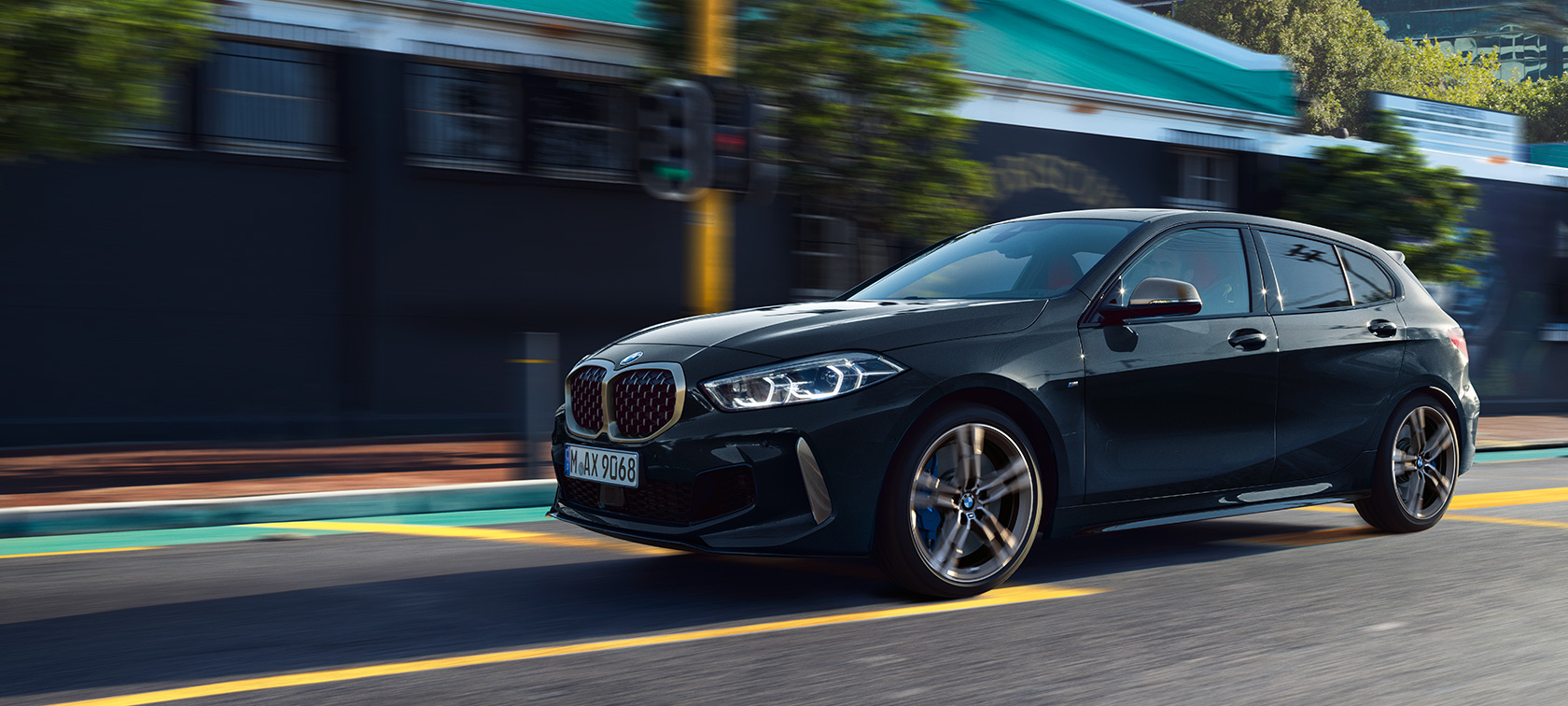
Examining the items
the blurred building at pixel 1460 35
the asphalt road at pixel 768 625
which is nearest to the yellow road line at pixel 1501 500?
the asphalt road at pixel 768 625

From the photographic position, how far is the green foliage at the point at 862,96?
485 inches

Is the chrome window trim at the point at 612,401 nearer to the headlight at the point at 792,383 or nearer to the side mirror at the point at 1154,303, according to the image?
→ the headlight at the point at 792,383

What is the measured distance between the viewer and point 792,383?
196 inches

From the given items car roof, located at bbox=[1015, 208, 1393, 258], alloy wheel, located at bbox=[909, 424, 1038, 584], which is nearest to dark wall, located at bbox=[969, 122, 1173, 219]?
car roof, located at bbox=[1015, 208, 1393, 258]

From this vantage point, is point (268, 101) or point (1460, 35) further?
point (1460, 35)

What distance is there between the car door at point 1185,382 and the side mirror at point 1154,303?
0.06m

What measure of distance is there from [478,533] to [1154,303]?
3908 millimetres

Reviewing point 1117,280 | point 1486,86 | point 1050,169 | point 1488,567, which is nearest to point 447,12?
point 1050,169

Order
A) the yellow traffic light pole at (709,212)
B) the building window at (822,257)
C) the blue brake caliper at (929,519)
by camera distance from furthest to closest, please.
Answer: the building window at (822,257)
the yellow traffic light pole at (709,212)
the blue brake caliper at (929,519)

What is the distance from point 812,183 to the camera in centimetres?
1316

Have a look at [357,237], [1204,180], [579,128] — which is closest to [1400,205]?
[1204,180]

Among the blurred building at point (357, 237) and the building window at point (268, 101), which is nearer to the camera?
the blurred building at point (357, 237)

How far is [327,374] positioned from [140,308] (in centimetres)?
175

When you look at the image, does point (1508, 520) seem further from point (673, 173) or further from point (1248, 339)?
point (673, 173)
